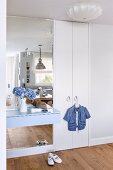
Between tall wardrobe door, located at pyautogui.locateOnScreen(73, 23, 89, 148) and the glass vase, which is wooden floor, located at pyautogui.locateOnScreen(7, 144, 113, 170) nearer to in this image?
tall wardrobe door, located at pyautogui.locateOnScreen(73, 23, 89, 148)

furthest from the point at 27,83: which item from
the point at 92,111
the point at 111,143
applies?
the point at 111,143

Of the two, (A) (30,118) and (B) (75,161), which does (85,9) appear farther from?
(B) (75,161)

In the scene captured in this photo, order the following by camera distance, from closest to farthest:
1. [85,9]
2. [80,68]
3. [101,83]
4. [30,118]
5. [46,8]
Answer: [85,9]
[30,118]
[46,8]
[80,68]
[101,83]

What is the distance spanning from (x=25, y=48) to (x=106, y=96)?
180 centimetres

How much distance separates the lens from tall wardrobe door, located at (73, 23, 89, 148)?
11.6ft

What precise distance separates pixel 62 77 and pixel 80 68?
391 millimetres

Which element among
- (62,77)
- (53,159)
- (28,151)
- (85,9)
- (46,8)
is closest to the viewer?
(85,9)

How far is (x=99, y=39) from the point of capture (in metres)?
3.70

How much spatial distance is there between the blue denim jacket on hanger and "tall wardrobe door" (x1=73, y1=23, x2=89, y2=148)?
212mm

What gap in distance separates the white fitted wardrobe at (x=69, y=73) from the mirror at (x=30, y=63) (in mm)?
125

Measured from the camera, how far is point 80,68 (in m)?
3.57

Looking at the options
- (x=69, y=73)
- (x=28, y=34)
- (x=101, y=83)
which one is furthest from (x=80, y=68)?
(x=28, y=34)

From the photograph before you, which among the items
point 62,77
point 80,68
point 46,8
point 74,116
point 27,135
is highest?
point 46,8

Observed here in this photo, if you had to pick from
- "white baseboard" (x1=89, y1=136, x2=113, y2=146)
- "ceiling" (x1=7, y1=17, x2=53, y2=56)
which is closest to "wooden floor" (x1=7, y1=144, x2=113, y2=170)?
"white baseboard" (x1=89, y1=136, x2=113, y2=146)
